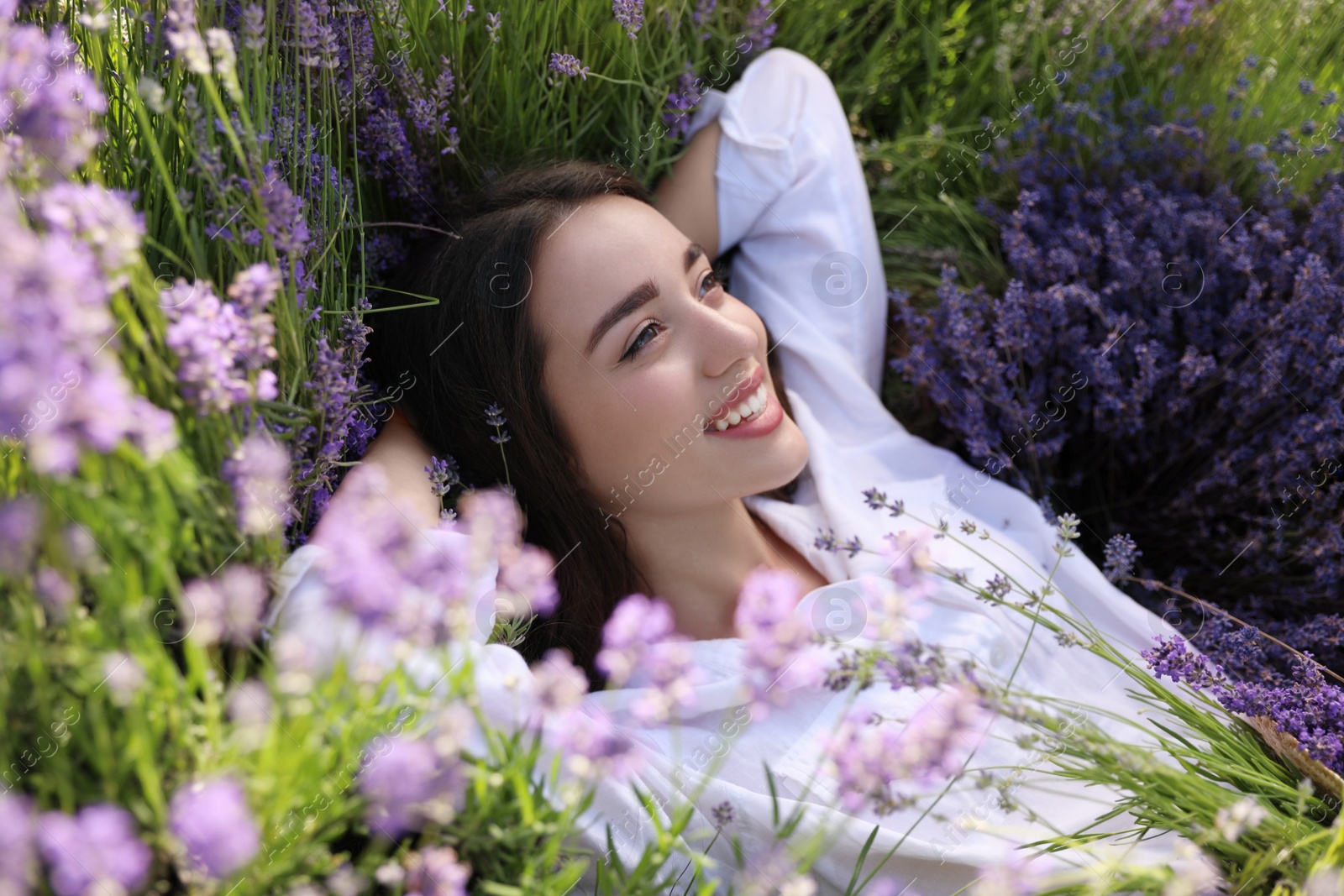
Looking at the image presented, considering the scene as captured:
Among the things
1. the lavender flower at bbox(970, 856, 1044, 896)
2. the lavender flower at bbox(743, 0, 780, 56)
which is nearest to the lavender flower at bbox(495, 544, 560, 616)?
the lavender flower at bbox(970, 856, 1044, 896)

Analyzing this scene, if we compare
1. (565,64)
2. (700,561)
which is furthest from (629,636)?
(565,64)

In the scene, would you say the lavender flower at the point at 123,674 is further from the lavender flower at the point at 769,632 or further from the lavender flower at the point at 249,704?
the lavender flower at the point at 769,632

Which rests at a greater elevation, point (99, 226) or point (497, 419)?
point (99, 226)

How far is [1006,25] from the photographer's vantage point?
186 cm

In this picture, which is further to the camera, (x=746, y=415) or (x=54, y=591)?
(x=746, y=415)

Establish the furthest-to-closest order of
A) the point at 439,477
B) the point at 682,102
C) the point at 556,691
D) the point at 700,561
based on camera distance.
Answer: the point at 682,102 → the point at 700,561 → the point at 439,477 → the point at 556,691

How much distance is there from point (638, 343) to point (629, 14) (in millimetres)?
525

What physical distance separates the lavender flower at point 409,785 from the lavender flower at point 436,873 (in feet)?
0.08

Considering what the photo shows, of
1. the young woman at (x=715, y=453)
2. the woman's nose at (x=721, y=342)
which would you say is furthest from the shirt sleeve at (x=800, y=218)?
the woman's nose at (x=721, y=342)

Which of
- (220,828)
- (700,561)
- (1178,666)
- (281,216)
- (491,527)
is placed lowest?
(700,561)

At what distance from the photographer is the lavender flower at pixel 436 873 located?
67cm

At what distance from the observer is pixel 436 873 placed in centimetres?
68

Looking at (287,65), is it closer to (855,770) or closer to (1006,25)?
(855,770)

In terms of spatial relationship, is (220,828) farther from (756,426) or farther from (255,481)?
(756,426)
